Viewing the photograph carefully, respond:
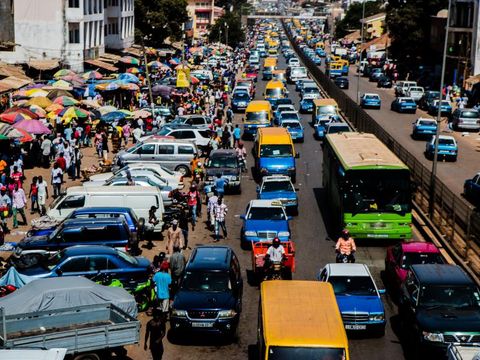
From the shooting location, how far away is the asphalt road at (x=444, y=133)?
124 ft

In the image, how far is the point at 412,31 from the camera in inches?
3713

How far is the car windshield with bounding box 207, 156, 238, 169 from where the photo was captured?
34500 millimetres

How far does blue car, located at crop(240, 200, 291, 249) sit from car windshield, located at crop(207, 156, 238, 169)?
826cm

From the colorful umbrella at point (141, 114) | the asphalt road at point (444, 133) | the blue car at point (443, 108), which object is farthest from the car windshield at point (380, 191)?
the blue car at point (443, 108)

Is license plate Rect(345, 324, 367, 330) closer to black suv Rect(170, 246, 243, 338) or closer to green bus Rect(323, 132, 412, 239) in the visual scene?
black suv Rect(170, 246, 243, 338)

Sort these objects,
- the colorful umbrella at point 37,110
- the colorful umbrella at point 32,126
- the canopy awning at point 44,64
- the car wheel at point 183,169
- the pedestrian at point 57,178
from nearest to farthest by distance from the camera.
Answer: the pedestrian at point 57,178, the colorful umbrella at point 32,126, the car wheel at point 183,169, the colorful umbrella at point 37,110, the canopy awning at point 44,64

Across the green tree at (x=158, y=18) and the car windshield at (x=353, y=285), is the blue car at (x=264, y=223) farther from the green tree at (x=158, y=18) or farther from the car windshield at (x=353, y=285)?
the green tree at (x=158, y=18)

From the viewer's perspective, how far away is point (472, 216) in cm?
2370

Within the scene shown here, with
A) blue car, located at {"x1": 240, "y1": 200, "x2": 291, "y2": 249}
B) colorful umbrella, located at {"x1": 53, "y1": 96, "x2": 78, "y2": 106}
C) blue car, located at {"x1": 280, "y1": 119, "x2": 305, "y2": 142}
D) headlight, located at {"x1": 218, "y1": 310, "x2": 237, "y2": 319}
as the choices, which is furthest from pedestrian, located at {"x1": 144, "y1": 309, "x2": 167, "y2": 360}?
blue car, located at {"x1": 280, "y1": 119, "x2": 305, "y2": 142}

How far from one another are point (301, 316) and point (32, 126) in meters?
23.7

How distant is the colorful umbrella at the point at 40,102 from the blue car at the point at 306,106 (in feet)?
78.6

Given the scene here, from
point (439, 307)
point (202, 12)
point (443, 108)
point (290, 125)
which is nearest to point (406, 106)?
point (443, 108)

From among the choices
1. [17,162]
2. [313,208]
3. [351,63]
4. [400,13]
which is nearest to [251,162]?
[313,208]

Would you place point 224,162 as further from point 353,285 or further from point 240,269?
point 353,285
